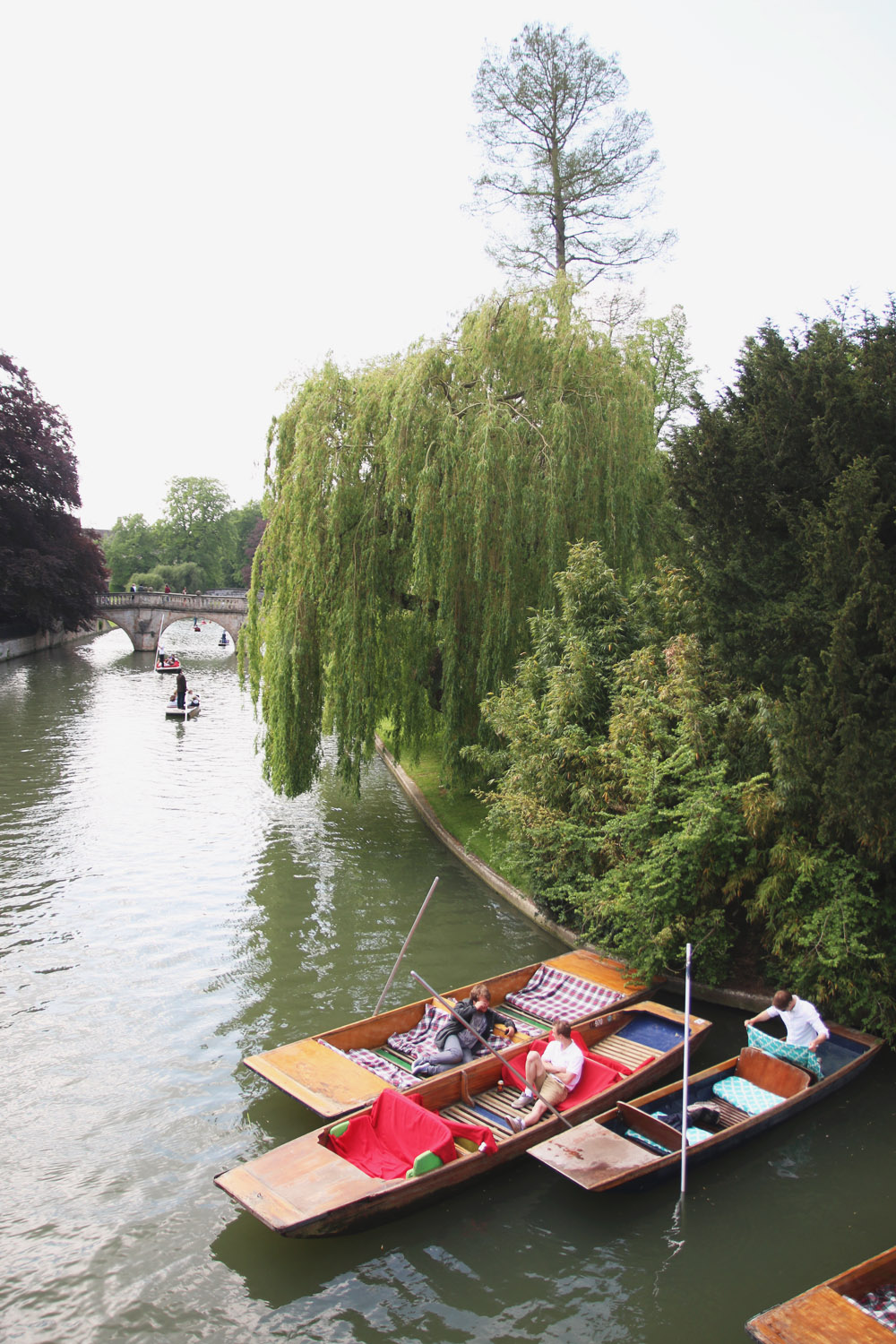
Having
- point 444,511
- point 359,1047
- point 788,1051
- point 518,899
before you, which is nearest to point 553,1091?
point 359,1047

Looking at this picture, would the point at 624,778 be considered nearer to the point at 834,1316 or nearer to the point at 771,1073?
the point at 771,1073

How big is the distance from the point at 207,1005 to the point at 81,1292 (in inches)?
169

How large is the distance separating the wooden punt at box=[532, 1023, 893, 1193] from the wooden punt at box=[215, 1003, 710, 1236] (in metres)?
0.37

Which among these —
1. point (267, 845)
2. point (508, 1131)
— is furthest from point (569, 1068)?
point (267, 845)

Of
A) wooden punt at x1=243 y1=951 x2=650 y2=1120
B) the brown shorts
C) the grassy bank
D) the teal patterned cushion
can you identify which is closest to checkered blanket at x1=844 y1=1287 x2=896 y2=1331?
the teal patterned cushion

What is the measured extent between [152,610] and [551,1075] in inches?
2018

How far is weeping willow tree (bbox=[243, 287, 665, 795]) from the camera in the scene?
1468cm

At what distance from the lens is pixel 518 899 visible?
45.3 feet

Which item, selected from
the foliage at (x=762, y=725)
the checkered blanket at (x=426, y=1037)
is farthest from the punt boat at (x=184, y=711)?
the checkered blanket at (x=426, y=1037)

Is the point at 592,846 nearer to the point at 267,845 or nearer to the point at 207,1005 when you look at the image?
the point at 207,1005

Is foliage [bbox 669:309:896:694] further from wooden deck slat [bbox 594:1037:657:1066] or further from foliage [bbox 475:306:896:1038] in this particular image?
wooden deck slat [bbox 594:1037:657:1066]

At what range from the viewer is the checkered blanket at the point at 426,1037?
899 cm

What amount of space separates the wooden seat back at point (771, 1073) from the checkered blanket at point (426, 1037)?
2.10m

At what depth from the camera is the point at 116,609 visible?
55.2 metres
